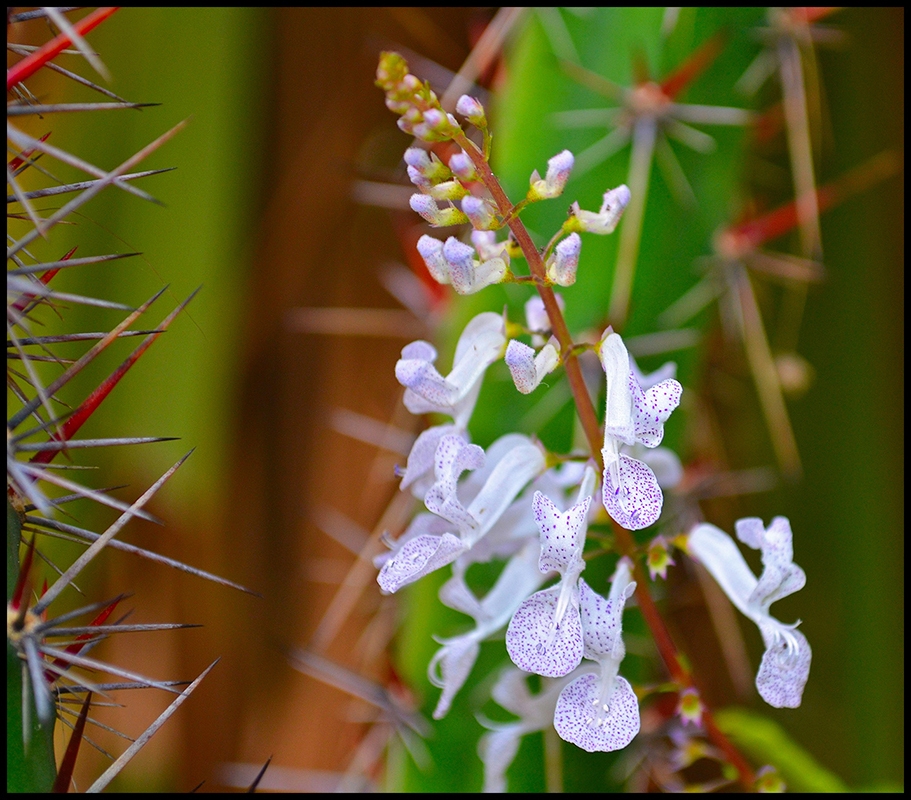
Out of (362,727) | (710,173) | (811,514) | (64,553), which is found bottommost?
(362,727)

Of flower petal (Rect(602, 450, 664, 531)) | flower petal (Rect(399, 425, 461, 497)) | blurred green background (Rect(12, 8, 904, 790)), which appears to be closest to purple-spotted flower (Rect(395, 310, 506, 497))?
flower petal (Rect(399, 425, 461, 497))

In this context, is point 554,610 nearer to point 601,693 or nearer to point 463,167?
point 601,693

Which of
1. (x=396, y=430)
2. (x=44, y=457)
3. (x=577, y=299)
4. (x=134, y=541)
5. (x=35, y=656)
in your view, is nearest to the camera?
(x=35, y=656)

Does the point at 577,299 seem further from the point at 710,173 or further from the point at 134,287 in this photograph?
the point at 134,287

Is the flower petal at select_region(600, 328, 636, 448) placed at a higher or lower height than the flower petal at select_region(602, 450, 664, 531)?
higher

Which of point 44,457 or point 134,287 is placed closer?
point 44,457

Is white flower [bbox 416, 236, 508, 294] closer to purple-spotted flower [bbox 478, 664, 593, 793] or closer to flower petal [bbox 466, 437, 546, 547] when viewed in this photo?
flower petal [bbox 466, 437, 546, 547]

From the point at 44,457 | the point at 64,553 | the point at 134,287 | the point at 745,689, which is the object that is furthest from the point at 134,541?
the point at 745,689

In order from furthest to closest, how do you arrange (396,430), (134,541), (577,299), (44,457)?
(134,541) → (396,430) → (577,299) → (44,457)
